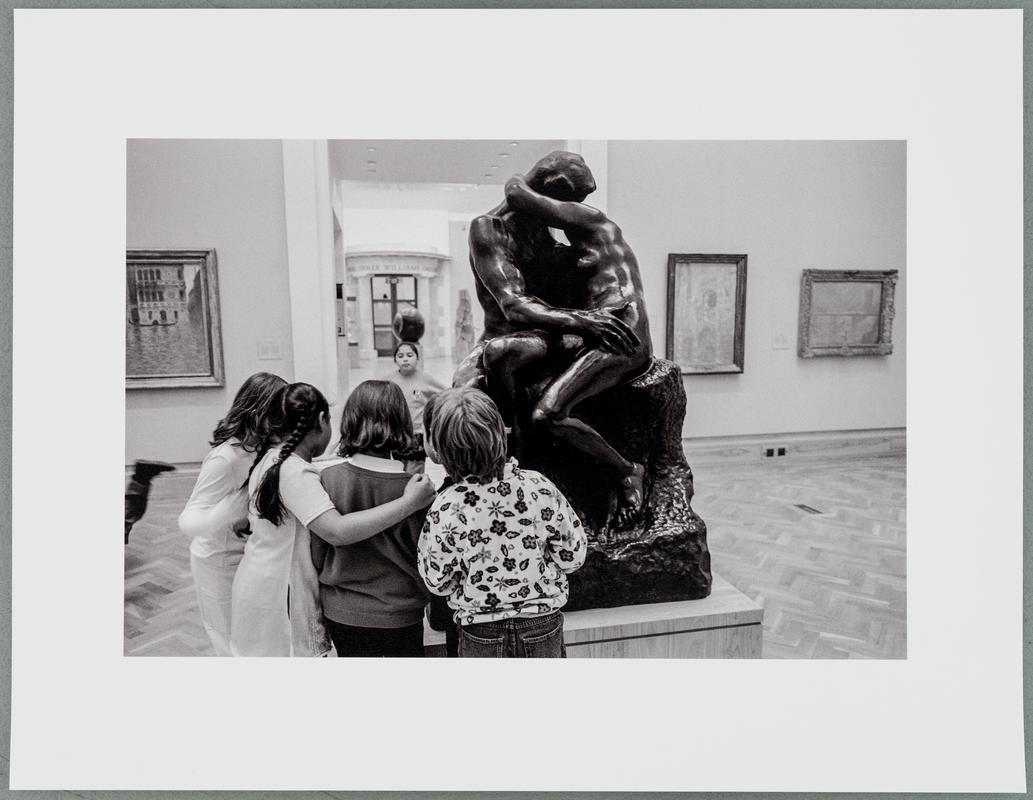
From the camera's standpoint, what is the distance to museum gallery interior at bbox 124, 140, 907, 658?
8.31 ft

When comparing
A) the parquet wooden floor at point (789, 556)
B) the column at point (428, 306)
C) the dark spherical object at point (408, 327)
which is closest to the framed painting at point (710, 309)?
the parquet wooden floor at point (789, 556)

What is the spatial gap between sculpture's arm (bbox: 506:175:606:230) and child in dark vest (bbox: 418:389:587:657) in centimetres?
111

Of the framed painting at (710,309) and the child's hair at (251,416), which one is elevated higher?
the framed painting at (710,309)

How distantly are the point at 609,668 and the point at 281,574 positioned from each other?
119 centimetres

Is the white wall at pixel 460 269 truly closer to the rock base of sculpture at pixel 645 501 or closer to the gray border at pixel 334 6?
the rock base of sculpture at pixel 645 501

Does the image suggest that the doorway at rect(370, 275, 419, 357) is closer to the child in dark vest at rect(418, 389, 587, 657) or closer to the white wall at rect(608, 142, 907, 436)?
the white wall at rect(608, 142, 907, 436)

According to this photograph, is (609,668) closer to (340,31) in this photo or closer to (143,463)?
(143,463)

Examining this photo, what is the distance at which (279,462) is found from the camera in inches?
78.5

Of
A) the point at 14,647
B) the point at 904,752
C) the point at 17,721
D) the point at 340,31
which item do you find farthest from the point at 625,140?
the point at 17,721

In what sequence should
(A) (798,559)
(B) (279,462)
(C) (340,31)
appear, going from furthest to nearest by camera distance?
(A) (798,559) < (C) (340,31) < (B) (279,462)

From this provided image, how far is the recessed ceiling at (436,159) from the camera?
256 centimetres

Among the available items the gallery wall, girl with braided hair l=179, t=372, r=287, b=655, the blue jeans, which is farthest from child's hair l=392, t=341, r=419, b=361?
the blue jeans

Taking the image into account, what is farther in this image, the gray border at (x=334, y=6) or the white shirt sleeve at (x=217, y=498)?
the gray border at (x=334, y=6)

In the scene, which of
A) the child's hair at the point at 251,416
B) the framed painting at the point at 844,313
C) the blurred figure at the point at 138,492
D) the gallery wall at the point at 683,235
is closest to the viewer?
the child's hair at the point at 251,416
